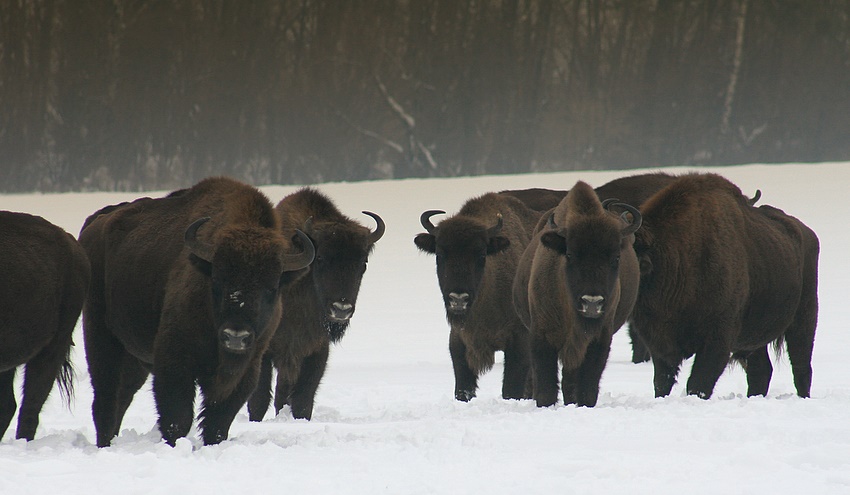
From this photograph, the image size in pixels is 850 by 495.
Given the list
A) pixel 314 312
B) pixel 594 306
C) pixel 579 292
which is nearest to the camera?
pixel 594 306

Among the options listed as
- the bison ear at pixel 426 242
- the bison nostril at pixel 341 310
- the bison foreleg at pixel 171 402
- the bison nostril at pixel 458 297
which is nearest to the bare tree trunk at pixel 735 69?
the bison ear at pixel 426 242

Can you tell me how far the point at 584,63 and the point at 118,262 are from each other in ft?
53.9

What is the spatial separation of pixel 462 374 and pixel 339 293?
1966mm

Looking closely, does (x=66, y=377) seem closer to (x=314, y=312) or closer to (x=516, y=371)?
(x=314, y=312)

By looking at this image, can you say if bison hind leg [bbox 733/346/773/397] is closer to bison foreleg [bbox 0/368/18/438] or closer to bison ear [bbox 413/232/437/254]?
bison ear [bbox 413/232/437/254]

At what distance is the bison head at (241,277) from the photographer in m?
6.43

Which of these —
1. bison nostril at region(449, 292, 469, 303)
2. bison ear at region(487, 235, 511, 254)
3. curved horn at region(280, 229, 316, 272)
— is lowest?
bison nostril at region(449, 292, 469, 303)

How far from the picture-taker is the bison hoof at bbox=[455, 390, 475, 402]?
34.8 ft

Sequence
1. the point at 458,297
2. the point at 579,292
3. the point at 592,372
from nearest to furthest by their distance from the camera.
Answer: the point at 579,292, the point at 592,372, the point at 458,297

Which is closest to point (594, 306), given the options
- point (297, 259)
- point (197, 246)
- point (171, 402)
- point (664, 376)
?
point (664, 376)

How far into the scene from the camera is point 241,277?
21.3 feet

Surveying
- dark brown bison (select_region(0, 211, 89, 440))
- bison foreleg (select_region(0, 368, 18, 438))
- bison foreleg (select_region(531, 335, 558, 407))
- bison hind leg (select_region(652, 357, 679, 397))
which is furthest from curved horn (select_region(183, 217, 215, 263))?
bison hind leg (select_region(652, 357, 679, 397))

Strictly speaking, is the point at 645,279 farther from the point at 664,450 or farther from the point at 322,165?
the point at 322,165

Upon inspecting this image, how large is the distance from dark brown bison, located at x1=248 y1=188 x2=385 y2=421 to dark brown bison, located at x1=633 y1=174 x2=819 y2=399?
2254 millimetres
